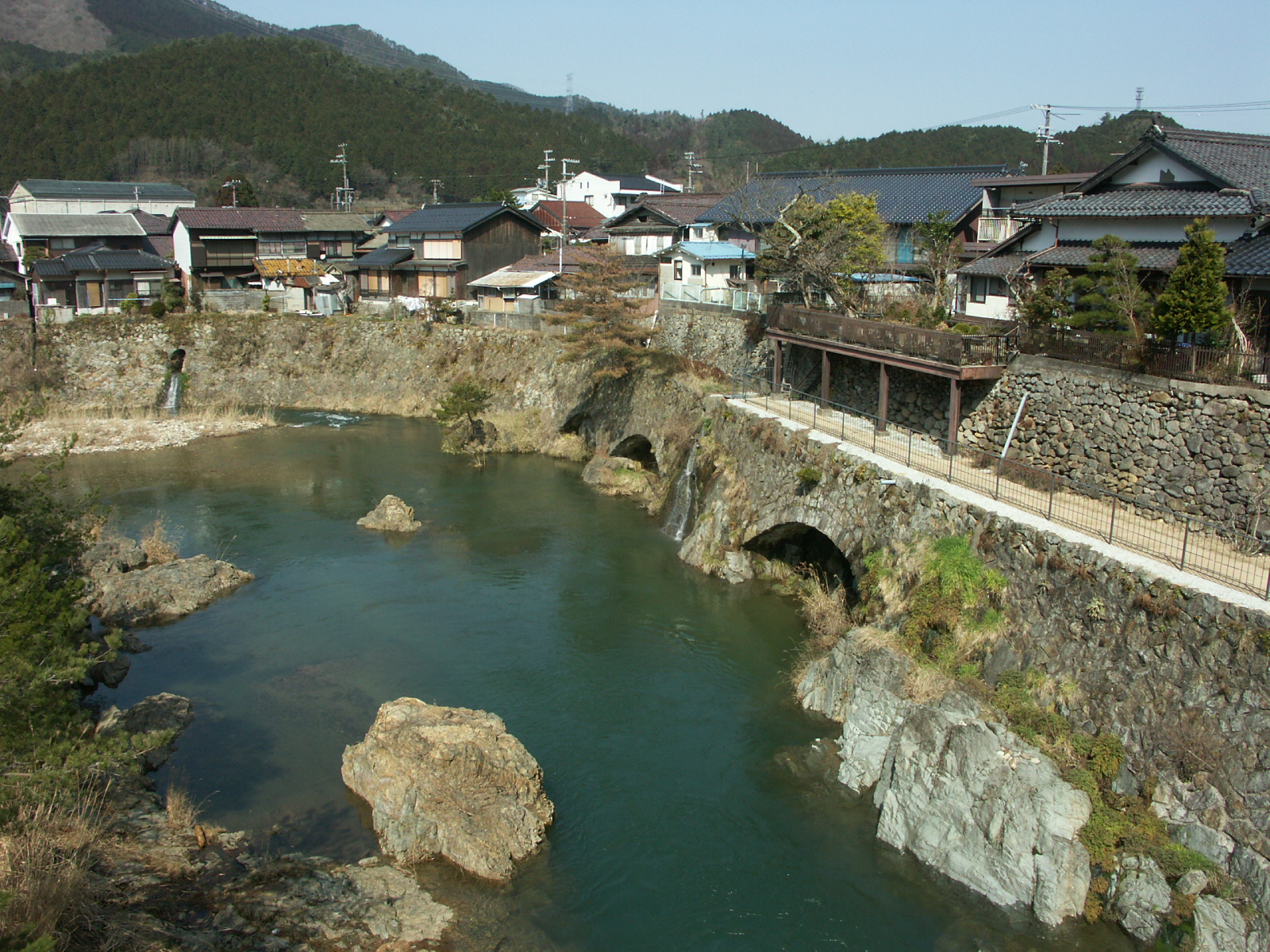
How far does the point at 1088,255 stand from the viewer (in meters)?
23.2

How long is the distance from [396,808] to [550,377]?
94.1ft

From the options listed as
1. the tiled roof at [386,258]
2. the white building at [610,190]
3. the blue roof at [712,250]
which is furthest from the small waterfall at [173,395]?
the white building at [610,190]

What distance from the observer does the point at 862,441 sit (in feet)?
75.9

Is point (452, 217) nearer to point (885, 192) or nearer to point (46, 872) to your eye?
point (885, 192)

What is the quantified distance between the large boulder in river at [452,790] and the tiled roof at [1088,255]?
58.2 feet

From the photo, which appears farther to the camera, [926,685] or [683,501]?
[683,501]

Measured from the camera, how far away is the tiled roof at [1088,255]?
67.9 feet

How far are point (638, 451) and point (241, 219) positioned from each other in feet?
122

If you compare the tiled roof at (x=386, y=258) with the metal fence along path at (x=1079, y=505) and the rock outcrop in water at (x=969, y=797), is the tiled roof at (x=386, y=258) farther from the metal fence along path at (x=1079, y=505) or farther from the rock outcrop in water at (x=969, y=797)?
the rock outcrop in water at (x=969, y=797)

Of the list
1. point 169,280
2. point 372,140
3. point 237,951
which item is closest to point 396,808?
point 237,951

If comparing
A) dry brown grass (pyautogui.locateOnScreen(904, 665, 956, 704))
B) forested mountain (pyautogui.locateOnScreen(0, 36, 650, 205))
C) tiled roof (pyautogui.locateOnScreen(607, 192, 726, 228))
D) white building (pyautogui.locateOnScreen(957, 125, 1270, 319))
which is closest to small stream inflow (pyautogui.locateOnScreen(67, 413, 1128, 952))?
dry brown grass (pyautogui.locateOnScreen(904, 665, 956, 704))

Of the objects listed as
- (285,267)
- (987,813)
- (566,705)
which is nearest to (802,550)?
(566,705)

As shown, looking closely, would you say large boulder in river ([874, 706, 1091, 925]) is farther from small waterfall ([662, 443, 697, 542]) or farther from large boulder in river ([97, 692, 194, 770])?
small waterfall ([662, 443, 697, 542])

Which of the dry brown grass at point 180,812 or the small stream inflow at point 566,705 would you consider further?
the dry brown grass at point 180,812
